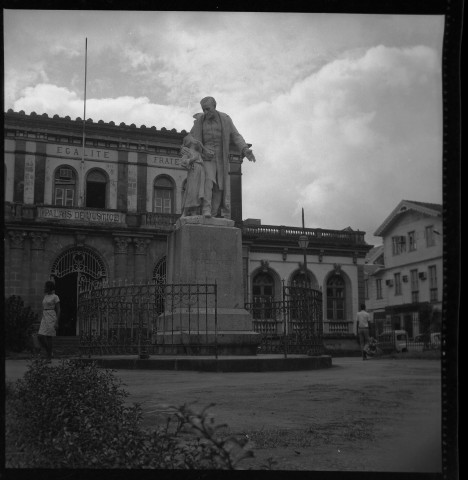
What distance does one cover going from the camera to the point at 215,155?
850cm

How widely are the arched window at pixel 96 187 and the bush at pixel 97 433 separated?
20333mm

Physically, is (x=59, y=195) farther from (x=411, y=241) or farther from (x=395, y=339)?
(x=411, y=241)

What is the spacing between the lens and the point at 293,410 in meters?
3.81

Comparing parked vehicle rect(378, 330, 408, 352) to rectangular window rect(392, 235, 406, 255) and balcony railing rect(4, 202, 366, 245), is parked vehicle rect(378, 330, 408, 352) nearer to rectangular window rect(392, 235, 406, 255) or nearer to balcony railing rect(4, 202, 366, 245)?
rectangular window rect(392, 235, 406, 255)

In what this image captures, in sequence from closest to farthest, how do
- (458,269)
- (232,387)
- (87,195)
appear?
(458,269) → (232,387) → (87,195)

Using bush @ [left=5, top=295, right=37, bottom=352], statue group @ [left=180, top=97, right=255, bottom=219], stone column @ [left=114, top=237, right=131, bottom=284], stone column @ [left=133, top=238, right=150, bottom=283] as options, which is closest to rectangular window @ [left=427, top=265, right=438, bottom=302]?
bush @ [left=5, top=295, right=37, bottom=352]

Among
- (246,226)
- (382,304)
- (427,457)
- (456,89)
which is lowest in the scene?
(427,457)

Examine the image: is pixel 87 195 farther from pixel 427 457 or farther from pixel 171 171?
pixel 427 457

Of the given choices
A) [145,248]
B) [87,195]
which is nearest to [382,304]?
[145,248]

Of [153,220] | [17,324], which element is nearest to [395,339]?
[17,324]

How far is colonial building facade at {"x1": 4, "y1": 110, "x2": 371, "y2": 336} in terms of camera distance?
20.3 metres

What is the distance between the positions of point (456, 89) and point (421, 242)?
87 cm

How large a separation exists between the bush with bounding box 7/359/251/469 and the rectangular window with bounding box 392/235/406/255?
5.31 ft

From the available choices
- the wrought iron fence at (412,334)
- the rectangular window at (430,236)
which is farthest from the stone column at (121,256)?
the rectangular window at (430,236)
